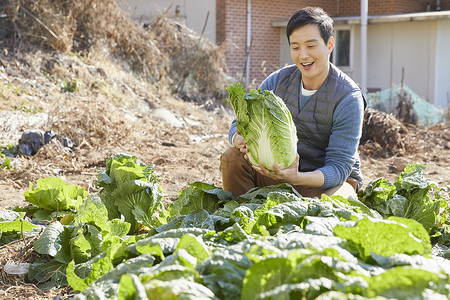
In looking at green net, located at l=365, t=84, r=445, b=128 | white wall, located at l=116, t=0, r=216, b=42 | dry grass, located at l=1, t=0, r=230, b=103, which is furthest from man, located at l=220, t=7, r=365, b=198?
white wall, located at l=116, t=0, r=216, b=42

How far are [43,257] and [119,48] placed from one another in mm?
9715

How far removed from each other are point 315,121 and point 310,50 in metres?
0.55

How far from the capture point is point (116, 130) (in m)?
8.16

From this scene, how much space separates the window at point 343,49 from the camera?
1641 centimetres

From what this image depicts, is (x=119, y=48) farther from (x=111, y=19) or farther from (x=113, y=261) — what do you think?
(x=113, y=261)

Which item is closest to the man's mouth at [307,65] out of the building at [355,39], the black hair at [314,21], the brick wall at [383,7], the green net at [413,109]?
the black hair at [314,21]

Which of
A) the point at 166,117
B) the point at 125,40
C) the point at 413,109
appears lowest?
the point at 413,109

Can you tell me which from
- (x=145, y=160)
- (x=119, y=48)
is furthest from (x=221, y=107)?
(x=145, y=160)

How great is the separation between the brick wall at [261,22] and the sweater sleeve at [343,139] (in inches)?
409

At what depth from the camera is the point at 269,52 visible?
16.5 meters

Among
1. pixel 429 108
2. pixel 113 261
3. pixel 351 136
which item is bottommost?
pixel 429 108

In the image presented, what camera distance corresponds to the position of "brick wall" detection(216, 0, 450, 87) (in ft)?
50.4

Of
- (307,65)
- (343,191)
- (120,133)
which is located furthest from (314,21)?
(120,133)

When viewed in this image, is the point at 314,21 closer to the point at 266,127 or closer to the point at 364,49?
the point at 266,127
